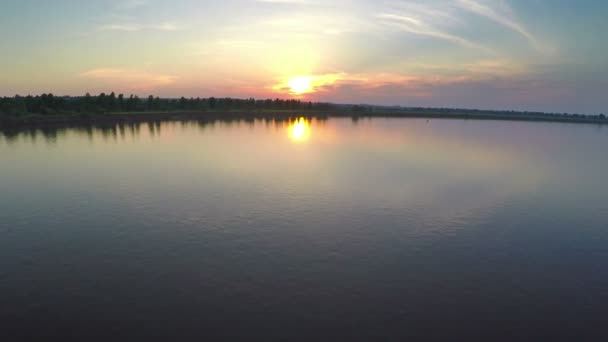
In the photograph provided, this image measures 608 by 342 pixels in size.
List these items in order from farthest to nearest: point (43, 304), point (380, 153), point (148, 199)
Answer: point (380, 153) → point (148, 199) → point (43, 304)

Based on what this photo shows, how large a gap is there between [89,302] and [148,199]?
25.8 meters

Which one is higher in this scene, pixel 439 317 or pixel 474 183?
pixel 474 183

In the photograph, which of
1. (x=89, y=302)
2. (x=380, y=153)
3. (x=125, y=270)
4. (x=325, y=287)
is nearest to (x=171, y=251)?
(x=125, y=270)

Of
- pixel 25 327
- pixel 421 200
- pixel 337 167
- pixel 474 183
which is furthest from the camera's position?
pixel 337 167

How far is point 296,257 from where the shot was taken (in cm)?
3141

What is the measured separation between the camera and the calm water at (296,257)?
22.4 meters

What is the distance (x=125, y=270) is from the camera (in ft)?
92.3

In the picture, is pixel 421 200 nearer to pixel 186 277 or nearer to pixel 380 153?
pixel 186 277

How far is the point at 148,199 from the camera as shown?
47781 millimetres

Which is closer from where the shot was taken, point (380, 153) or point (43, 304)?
point (43, 304)

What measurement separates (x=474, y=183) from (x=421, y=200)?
2071 centimetres

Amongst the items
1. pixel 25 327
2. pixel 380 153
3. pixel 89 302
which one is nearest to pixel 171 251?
pixel 89 302

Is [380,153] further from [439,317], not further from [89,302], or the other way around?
[89,302]

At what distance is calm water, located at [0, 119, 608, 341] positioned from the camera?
22375mm
